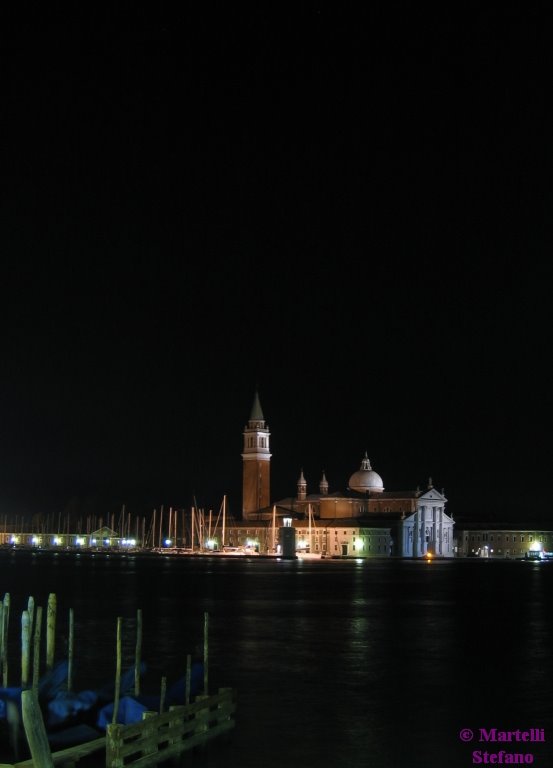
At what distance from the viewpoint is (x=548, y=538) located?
143m

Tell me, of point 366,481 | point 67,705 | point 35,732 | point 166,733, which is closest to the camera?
point 35,732

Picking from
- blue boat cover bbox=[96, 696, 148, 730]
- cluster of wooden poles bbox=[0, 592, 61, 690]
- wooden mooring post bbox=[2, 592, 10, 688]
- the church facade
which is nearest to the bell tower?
the church facade

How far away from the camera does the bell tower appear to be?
457 ft

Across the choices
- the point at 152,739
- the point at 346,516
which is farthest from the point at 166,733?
the point at 346,516

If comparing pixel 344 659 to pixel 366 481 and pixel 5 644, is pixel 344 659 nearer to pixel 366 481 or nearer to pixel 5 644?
pixel 5 644

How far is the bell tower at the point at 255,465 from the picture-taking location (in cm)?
13938

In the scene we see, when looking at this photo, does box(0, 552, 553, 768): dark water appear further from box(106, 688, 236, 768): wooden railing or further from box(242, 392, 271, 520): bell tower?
box(242, 392, 271, 520): bell tower

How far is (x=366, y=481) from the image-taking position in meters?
140

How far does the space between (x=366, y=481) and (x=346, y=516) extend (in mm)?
7988

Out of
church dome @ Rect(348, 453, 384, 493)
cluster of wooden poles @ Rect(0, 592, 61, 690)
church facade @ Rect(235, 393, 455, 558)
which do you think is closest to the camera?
cluster of wooden poles @ Rect(0, 592, 61, 690)

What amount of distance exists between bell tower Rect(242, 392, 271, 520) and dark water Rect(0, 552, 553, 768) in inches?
3050

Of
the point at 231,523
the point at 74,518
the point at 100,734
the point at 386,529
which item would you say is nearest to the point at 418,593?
the point at 100,734

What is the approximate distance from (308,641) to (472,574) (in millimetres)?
54555

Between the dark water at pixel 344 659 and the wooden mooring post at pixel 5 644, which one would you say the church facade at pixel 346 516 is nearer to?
the dark water at pixel 344 659
